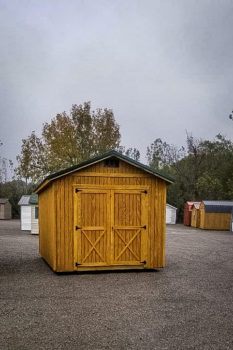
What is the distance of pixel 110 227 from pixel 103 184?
1386 mm

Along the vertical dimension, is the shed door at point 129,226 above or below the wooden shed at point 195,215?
above

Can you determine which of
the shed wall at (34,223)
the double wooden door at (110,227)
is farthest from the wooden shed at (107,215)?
the shed wall at (34,223)

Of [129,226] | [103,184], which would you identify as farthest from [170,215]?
[103,184]

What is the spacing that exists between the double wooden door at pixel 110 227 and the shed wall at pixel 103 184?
20 centimetres

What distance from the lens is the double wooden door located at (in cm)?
1088

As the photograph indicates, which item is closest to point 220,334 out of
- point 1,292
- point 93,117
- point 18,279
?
point 1,292

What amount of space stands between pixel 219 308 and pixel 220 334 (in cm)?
153

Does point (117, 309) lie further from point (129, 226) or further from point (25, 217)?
point (25, 217)

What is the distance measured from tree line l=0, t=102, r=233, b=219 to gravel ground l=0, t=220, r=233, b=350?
88.1 feet

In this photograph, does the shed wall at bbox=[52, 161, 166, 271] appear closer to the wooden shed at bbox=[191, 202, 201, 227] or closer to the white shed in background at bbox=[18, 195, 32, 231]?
the white shed in background at bbox=[18, 195, 32, 231]

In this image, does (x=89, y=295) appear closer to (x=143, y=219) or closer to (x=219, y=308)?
(x=219, y=308)

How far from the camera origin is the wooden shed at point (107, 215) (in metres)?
10.8

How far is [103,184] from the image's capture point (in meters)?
11.1

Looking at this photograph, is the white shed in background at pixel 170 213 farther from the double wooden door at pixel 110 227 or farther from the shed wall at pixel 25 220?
the double wooden door at pixel 110 227
